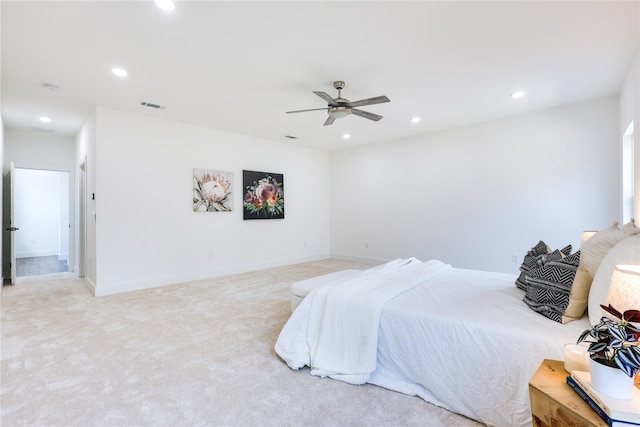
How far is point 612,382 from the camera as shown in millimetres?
972

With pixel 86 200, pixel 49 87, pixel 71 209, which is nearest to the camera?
pixel 49 87

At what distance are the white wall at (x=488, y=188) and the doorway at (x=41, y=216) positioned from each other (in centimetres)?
718

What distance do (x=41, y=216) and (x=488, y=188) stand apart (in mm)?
10591

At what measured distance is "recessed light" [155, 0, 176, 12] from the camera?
2143 mm

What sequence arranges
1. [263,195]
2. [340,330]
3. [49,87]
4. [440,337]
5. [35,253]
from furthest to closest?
[35,253], [263,195], [49,87], [340,330], [440,337]

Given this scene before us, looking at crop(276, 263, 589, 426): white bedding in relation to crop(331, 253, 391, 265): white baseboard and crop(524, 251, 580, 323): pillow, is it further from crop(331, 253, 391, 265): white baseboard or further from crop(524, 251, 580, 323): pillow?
crop(331, 253, 391, 265): white baseboard

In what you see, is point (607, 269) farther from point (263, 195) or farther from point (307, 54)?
point (263, 195)

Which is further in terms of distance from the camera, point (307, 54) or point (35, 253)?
point (35, 253)

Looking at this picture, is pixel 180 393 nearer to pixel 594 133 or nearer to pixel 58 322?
pixel 58 322

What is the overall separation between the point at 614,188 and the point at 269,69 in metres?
4.63

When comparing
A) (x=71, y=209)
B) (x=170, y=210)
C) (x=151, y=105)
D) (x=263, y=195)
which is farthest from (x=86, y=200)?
(x=263, y=195)

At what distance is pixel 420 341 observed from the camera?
1.91 meters

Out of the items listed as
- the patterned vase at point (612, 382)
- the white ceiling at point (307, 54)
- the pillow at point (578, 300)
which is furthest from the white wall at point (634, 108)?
the patterned vase at point (612, 382)

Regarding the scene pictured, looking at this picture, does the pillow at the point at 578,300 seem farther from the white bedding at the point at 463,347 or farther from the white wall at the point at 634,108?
the white wall at the point at 634,108
